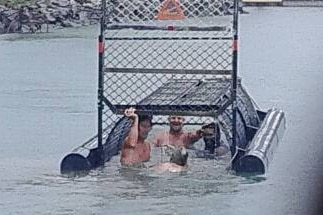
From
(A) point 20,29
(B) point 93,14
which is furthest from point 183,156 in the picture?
(B) point 93,14

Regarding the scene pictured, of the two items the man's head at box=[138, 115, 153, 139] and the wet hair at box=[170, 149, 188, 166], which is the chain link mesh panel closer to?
the man's head at box=[138, 115, 153, 139]

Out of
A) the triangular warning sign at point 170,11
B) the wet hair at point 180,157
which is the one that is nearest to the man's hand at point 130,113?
the wet hair at point 180,157

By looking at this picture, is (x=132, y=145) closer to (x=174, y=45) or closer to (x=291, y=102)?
(x=291, y=102)

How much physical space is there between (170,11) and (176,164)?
4.33 feet

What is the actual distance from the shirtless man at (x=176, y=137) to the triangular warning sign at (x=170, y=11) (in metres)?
1.00

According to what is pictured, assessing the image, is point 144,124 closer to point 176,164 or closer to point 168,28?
point 176,164

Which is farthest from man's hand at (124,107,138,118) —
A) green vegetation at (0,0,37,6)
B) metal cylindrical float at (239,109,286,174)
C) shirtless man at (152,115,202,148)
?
green vegetation at (0,0,37,6)

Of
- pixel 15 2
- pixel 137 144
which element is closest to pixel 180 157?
pixel 137 144

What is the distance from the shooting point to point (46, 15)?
2978 cm

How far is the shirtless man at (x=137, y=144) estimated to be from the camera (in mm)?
10070

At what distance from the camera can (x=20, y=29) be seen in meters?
27.5

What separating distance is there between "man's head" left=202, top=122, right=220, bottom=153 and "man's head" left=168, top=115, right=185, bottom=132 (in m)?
0.25

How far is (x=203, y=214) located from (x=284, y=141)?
139 inches

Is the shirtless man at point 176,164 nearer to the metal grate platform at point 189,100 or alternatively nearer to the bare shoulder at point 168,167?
the bare shoulder at point 168,167
